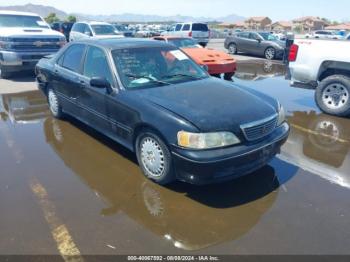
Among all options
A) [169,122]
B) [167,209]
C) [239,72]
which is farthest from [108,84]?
[239,72]

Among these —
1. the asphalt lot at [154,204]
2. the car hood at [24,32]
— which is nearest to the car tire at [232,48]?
the car hood at [24,32]

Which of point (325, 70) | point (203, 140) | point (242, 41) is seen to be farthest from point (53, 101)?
point (242, 41)

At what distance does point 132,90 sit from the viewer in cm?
407

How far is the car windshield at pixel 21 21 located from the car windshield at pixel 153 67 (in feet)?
27.2

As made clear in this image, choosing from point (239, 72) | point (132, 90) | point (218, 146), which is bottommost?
point (239, 72)

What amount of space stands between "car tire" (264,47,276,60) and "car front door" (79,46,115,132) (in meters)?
14.6

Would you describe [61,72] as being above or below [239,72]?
above

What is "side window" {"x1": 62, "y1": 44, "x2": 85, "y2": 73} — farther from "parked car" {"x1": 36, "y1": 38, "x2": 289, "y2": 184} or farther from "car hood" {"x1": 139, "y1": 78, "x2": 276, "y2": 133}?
"car hood" {"x1": 139, "y1": 78, "x2": 276, "y2": 133}

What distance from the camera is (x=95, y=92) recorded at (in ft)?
14.9

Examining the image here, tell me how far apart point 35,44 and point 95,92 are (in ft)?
22.2

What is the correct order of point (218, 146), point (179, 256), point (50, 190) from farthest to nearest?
1. point (50, 190)
2. point (218, 146)
3. point (179, 256)

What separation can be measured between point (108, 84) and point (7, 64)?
7.04m

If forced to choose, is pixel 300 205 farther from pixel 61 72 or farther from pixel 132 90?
pixel 61 72

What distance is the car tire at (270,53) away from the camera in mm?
17502
